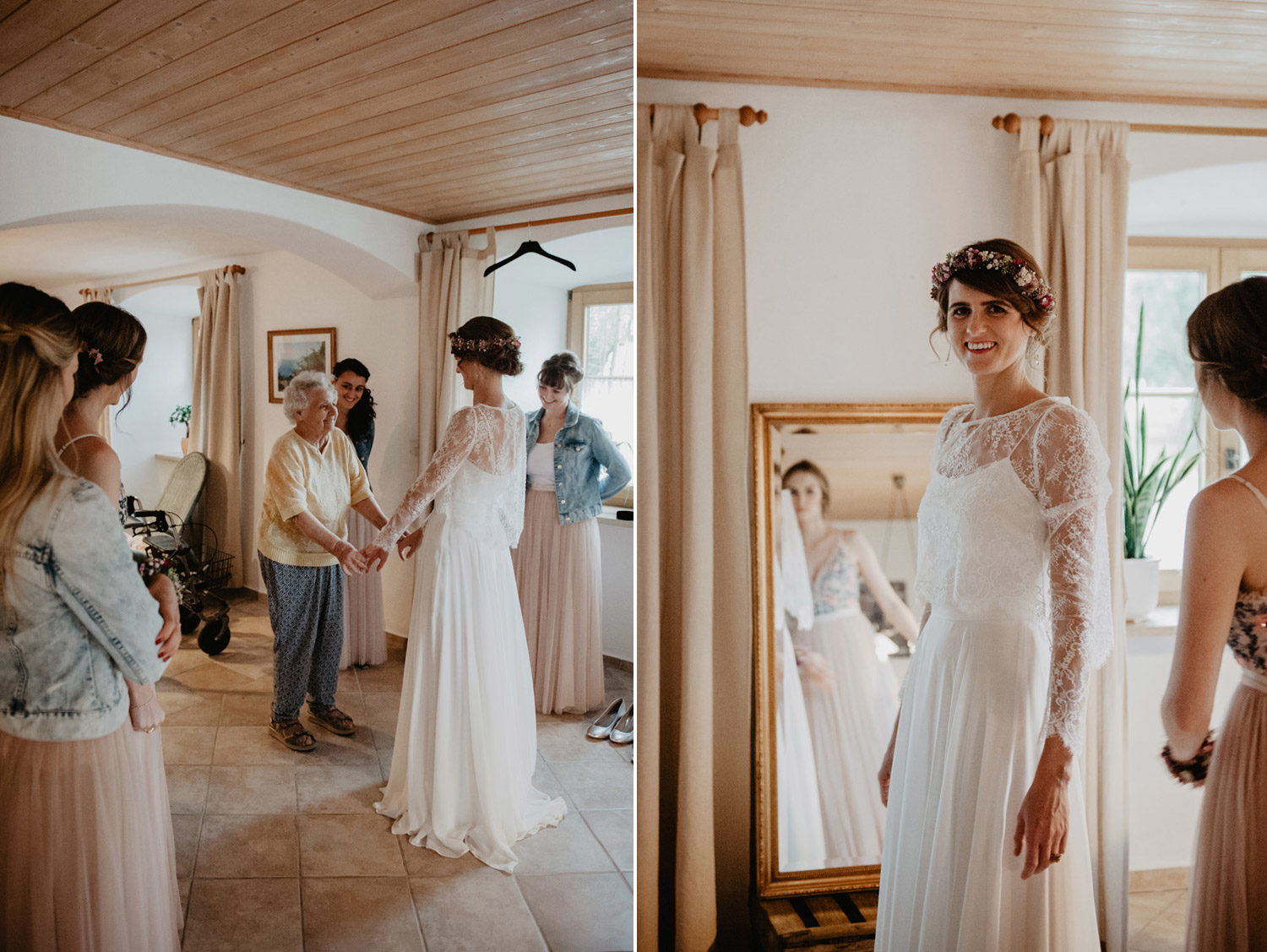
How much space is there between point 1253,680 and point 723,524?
3.25 ft

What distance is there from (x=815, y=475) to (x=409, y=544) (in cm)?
119

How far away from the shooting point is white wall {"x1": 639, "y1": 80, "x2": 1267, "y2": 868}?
1600 millimetres

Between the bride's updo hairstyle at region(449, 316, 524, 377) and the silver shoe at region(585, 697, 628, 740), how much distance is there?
17.8 inches

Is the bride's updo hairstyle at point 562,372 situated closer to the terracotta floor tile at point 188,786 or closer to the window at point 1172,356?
the terracotta floor tile at point 188,786

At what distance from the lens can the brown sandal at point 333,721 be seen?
74cm

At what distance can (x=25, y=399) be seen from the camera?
0.58 metres

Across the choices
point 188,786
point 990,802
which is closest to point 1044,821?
point 990,802

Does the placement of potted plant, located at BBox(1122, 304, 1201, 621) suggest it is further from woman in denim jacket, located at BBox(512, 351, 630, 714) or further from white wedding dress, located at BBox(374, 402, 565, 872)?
white wedding dress, located at BBox(374, 402, 565, 872)

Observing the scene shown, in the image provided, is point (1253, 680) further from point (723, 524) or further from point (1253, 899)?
point (723, 524)

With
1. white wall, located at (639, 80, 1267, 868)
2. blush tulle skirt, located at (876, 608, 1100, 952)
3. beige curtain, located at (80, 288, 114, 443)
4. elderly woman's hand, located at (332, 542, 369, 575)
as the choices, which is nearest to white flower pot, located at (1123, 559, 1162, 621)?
white wall, located at (639, 80, 1267, 868)

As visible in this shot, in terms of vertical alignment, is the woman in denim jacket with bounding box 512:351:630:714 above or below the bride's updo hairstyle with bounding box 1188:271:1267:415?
below

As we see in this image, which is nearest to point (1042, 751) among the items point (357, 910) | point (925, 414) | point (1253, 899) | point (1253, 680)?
point (1253, 680)

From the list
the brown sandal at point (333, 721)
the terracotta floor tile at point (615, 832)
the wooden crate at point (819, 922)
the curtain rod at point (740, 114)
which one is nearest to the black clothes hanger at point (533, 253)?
the brown sandal at point (333, 721)

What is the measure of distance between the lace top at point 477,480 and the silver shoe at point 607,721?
0.87 feet
